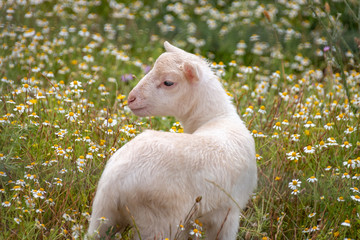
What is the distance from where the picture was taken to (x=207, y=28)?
833 cm

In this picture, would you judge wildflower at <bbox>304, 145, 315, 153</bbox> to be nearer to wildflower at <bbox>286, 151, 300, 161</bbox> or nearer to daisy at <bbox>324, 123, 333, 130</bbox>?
wildflower at <bbox>286, 151, 300, 161</bbox>

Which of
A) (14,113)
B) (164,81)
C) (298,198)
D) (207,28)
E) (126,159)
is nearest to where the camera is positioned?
(126,159)

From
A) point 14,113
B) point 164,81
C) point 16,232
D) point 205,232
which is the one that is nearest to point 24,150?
point 14,113

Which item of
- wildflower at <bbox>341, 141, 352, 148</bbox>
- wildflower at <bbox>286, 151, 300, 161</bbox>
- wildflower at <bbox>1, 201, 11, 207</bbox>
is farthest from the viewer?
wildflower at <bbox>341, 141, 352, 148</bbox>

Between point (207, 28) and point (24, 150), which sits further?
point (207, 28)

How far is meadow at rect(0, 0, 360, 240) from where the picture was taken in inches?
149

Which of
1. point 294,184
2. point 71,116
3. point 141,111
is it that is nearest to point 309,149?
point 294,184

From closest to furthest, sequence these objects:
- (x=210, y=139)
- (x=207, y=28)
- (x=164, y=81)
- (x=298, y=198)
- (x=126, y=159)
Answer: (x=126, y=159)
(x=210, y=139)
(x=164, y=81)
(x=298, y=198)
(x=207, y=28)

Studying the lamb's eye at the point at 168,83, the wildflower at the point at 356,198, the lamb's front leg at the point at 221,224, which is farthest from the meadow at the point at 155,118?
the lamb's eye at the point at 168,83

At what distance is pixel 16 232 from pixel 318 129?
2686 millimetres

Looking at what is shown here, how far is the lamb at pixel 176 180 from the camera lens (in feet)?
9.78

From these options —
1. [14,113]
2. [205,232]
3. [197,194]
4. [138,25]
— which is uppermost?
[197,194]

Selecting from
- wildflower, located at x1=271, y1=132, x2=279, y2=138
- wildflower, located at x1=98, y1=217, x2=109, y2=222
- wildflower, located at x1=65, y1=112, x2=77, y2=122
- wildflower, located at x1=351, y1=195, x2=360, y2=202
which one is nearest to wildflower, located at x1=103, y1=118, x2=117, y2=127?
wildflower, located at x1=65, y1=112, x2=77, y2=122

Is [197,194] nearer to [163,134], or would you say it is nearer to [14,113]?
[163,134]
